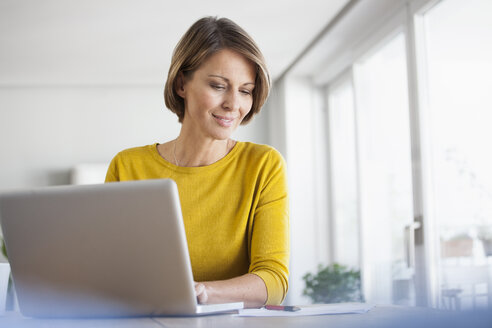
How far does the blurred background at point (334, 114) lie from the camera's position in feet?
10.5

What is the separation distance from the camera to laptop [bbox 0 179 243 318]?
3.00 ft

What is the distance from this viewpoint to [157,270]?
937 millimetres

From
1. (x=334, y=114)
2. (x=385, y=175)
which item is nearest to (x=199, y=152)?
(x=385, y=175)

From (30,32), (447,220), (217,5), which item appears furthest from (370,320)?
(30,32)

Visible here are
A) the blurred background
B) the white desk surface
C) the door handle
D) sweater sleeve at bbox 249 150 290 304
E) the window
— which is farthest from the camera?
the window

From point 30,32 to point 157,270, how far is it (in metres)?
4.38

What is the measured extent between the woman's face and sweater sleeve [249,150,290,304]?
0.52ft

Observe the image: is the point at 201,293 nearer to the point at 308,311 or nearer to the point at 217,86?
the point at 308,311

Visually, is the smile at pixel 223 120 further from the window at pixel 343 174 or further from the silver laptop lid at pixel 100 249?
the window at pixel 343 174

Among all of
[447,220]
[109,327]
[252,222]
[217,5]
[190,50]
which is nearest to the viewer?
[109,327]

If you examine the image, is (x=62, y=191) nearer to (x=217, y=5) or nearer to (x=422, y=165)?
(x=422, y=165)

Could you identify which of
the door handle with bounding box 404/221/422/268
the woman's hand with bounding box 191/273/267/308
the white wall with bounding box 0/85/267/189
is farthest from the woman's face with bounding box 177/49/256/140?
the white wall with bounding box 0/85/267/189

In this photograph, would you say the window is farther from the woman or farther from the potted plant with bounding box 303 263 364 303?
the woman

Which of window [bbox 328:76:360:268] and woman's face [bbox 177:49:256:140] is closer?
woman's face [bbox 177:49:256:140]
